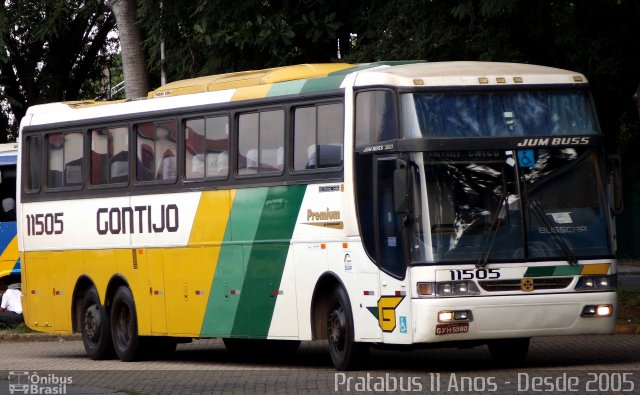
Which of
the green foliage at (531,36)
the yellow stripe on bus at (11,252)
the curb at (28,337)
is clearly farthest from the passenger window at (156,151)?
the yellow stripe on bus at (11,252)

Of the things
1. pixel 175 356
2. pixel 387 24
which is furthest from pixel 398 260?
pixel 387 24

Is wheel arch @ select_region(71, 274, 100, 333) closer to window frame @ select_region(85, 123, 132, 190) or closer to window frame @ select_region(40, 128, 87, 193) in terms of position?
window frame @ select_region(40, 128, 87, 193)

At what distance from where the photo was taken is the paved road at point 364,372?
13805 mm

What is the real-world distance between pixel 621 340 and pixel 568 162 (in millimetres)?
4937

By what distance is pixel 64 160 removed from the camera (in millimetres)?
21312

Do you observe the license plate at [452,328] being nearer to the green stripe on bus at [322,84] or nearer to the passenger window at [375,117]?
the passenger window at [375,117]

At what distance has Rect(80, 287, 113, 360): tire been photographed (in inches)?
808

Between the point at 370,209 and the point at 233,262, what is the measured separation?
9.81 ft

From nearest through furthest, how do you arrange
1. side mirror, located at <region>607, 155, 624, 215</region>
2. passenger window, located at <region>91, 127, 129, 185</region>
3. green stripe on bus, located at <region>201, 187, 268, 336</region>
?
side mirror, located at <region>607, 155, 624, 215</region>, green stripe on bus, located at <region>201, 187, 268, 336</region>, passenger window, located at <region>91, 127, 129, 185</region>

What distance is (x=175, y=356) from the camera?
2086 cm

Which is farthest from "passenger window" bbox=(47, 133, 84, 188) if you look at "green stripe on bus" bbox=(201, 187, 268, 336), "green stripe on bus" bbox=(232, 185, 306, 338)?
"green stripe on bus" bbox=(232, 185, 306, 338)

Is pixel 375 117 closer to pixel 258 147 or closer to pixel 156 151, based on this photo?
pixel 258 147

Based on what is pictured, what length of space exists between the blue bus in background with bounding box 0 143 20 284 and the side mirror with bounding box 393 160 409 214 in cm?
1607

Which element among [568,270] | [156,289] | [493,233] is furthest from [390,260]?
[156,289]
